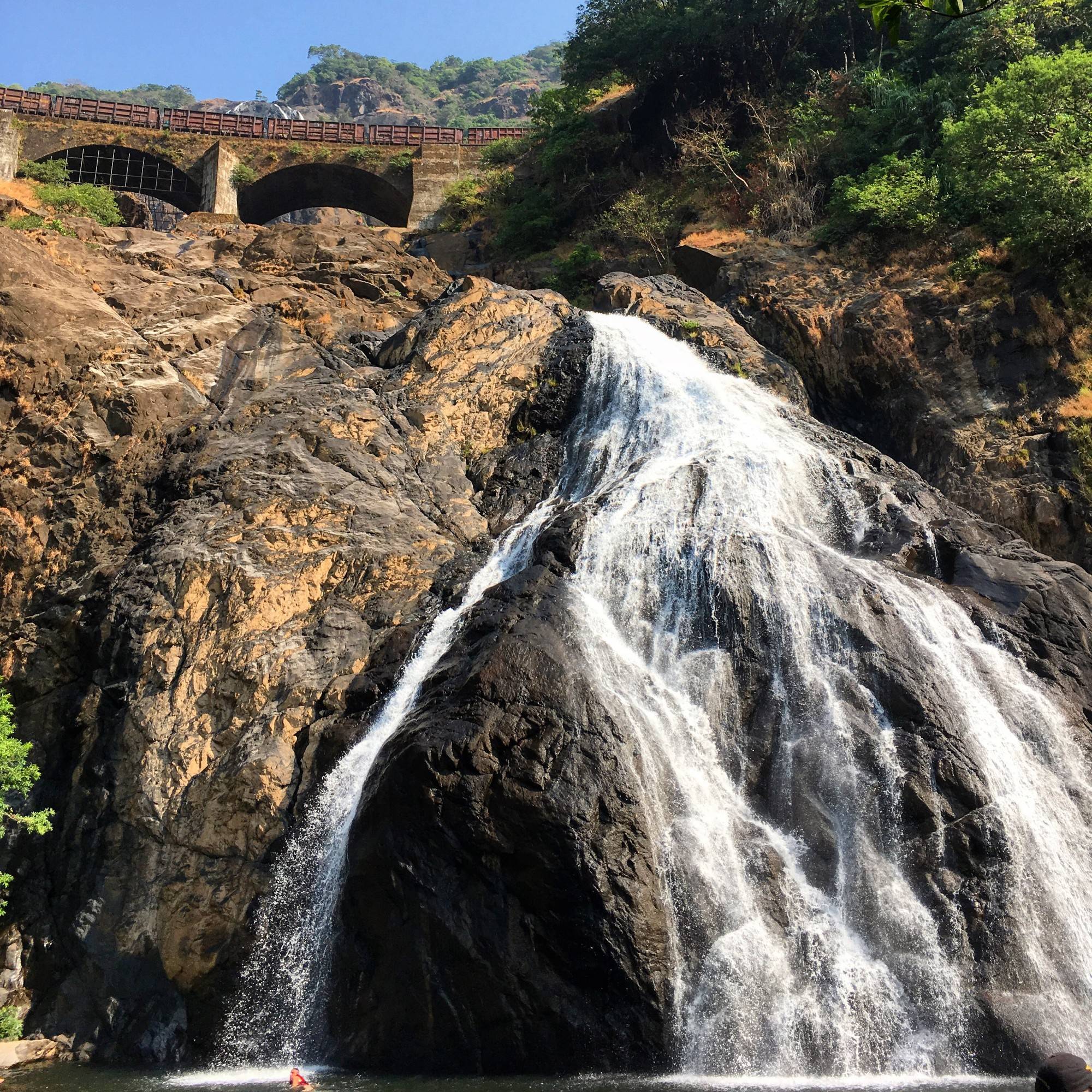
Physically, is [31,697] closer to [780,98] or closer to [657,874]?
[657,874]

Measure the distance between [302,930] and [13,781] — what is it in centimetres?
517

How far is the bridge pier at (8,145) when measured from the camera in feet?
131

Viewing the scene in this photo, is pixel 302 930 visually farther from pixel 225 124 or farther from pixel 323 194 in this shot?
pixel 323 194

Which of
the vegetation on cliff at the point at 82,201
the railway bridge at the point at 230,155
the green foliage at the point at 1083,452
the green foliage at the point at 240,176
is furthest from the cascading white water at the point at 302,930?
Answer: the green foliage at the point at 240,176

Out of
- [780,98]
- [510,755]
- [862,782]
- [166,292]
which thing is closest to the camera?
[510,755]

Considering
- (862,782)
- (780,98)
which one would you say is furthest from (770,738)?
(780,98)

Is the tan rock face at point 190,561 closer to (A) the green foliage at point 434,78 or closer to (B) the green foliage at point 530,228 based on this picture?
(B) the green foliage at point 530,228

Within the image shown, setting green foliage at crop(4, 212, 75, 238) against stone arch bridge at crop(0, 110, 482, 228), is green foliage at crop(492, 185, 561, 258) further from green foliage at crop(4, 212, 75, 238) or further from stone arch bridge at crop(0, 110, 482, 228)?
green foliage at crop(4, 212, 75, 238)

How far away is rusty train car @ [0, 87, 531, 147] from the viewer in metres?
42.7

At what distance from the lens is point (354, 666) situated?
1639cm

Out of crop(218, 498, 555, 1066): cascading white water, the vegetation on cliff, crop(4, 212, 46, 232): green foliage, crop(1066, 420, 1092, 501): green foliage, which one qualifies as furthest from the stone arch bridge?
crop(218, 498, 555, 1066): cascading white water

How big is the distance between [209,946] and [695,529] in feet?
31.2

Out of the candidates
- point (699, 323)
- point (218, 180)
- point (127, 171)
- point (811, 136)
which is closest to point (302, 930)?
point (699, 323)

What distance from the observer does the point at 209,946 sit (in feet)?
45.4
